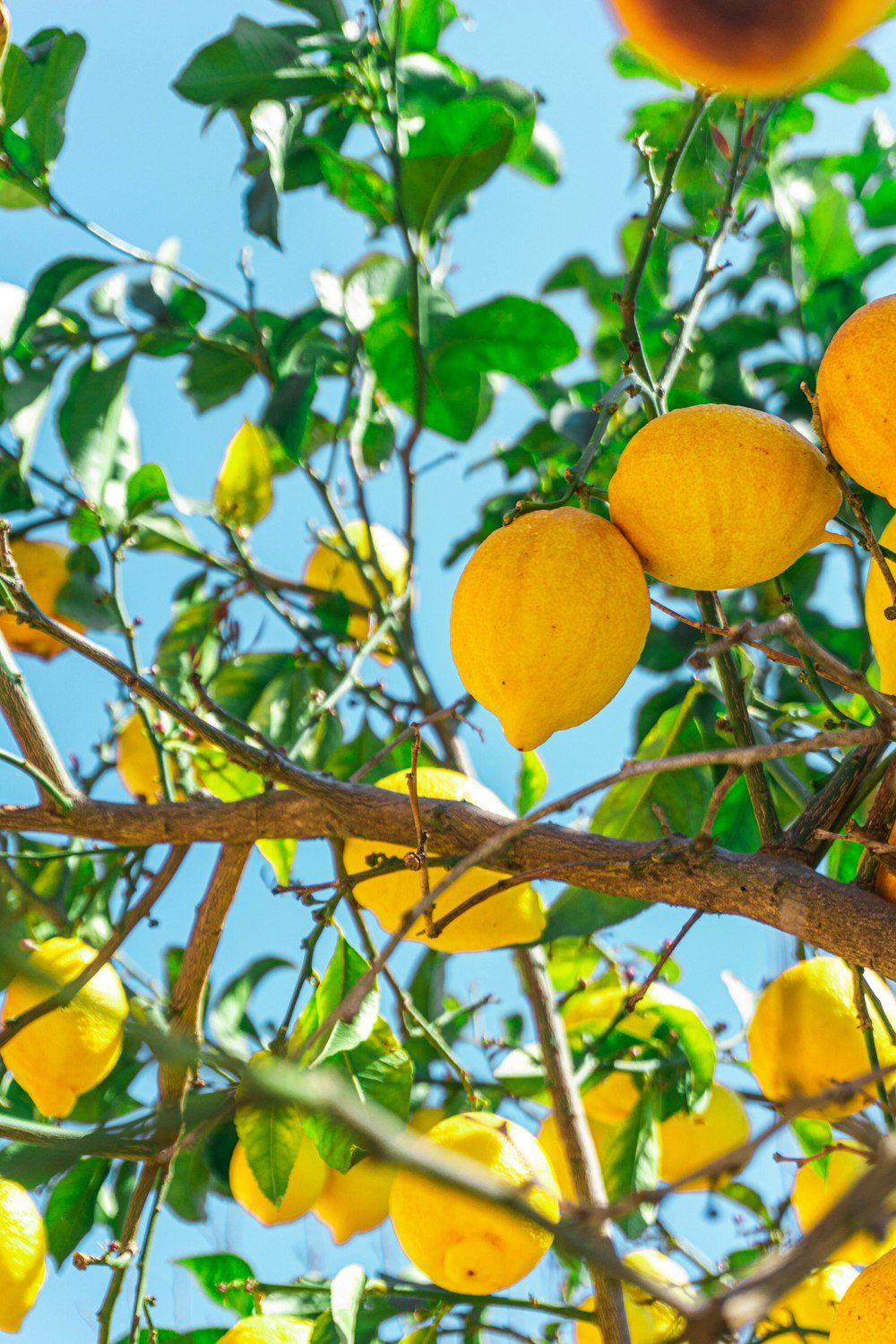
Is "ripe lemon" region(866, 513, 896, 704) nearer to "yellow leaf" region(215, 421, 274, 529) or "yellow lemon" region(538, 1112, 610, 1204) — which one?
"yellow lemon" region(538, 1112, 610, 1204)

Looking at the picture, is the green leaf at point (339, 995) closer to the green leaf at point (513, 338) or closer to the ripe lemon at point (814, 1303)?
the ripe lemon at point (814, 1303)

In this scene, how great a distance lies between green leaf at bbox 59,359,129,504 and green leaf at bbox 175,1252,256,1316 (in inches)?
31.0

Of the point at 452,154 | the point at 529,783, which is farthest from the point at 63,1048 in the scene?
the point at 452,154

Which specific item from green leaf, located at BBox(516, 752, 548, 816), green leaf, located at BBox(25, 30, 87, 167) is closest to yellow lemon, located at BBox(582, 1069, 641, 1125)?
green leaf, located at BBox(516, 752, 548, 816)

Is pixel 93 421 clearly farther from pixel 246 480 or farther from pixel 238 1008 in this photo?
pixel 238 1008

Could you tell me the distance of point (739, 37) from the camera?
42 centimetres

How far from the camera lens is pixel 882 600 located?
2.27 ft

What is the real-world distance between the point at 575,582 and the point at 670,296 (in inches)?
47.7

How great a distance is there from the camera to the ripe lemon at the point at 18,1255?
2.89 feet

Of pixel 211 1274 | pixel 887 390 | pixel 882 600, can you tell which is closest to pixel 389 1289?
pixel 211 1274

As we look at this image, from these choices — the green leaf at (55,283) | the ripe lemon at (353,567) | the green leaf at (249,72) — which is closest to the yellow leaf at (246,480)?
the ripe lemon at (353,567)

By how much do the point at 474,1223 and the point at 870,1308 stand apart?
13.4 inches

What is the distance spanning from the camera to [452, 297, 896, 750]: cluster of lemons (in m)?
0.62

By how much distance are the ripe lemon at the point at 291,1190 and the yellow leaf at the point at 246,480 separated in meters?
0.80
